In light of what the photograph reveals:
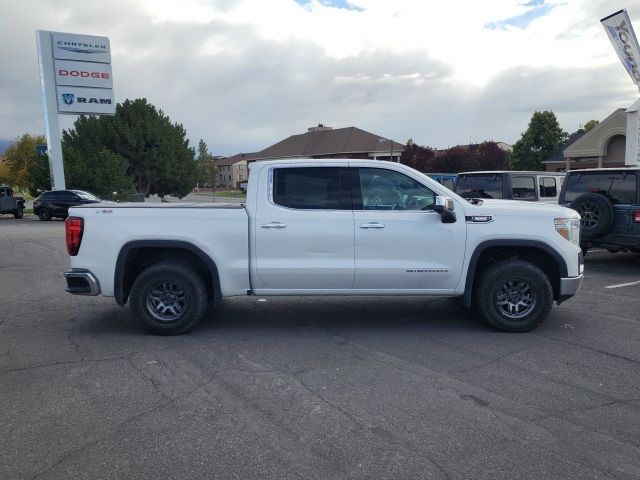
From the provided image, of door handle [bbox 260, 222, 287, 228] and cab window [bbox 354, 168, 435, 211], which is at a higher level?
Answer: cab window [bbox 354, 168, 435, 211]

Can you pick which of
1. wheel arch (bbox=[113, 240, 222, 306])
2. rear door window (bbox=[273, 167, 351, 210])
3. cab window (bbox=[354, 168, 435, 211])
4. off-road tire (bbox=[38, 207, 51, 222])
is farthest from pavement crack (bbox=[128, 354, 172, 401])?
off-road tire (bbox=[38, 207, 51, 222])

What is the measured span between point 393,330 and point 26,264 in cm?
928

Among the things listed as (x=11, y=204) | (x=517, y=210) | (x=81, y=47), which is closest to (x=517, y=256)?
(x=517, y=210)

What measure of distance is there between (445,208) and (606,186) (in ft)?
20.1

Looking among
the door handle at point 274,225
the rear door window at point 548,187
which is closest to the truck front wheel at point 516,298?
the door handle at point 274,225

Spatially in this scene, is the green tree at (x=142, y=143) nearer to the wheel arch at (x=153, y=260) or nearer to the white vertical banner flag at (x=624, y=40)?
the white vertical banner flag at (x=624, y=40)

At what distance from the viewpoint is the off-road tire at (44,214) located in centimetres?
2744

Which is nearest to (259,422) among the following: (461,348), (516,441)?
(516,441)

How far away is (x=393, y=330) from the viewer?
6223 millimetres

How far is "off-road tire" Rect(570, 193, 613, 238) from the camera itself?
9.56m

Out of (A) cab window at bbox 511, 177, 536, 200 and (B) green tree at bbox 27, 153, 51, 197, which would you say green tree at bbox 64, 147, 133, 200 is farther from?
(A) cab window at bbox 511, 177, 536, 200

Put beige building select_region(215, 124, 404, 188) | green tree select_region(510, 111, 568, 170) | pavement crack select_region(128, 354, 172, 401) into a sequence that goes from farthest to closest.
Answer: beige building select_region(215, 124, 404, 188), green tree select_region(510, 111, 568, 170), pavement crack select_region(128, 354, 172, 401)

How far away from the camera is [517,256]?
6.27 m

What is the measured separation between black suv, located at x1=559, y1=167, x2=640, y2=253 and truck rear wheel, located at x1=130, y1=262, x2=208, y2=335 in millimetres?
7314
